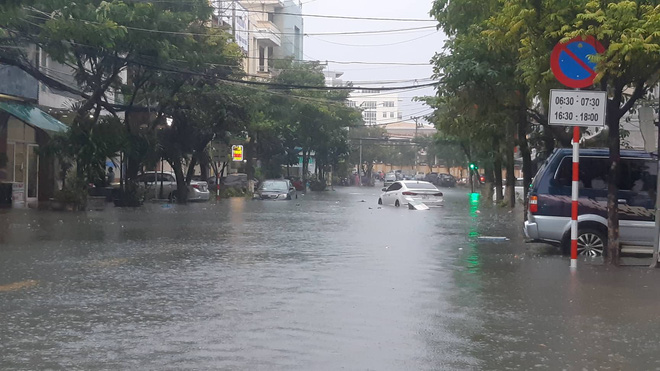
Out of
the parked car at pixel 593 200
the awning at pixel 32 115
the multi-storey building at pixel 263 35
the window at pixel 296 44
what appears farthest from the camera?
the window at pixel 296 44

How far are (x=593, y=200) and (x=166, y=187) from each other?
33.1 metres

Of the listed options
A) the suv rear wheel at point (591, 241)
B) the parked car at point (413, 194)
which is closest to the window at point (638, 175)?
the suv rear wheel at point (591, 241)

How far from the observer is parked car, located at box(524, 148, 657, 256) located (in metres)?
15.5

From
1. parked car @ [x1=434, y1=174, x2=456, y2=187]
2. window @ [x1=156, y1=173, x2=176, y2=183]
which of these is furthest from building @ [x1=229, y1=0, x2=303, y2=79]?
parked car @ [x1=434, y1=174, x2=456, y2=187]

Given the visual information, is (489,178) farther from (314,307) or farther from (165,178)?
(314,307)

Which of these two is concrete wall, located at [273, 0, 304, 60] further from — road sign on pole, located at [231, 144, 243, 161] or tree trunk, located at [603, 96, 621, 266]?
tree trunk, located at [603, 96, 621, 266]

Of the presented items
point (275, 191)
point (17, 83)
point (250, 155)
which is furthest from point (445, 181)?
point (17, 83)

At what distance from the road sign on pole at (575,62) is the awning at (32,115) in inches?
879

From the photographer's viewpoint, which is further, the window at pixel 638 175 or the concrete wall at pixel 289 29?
the concrete wall at pixel 289 29

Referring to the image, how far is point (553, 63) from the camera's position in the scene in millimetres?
13156

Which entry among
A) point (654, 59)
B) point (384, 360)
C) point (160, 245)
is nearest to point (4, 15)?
point (160, 245)

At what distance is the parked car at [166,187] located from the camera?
44.9 meters

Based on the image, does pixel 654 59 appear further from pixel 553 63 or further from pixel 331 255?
pixel 331 255

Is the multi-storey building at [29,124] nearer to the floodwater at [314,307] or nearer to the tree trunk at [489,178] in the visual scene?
the floodwater at [314,307]
